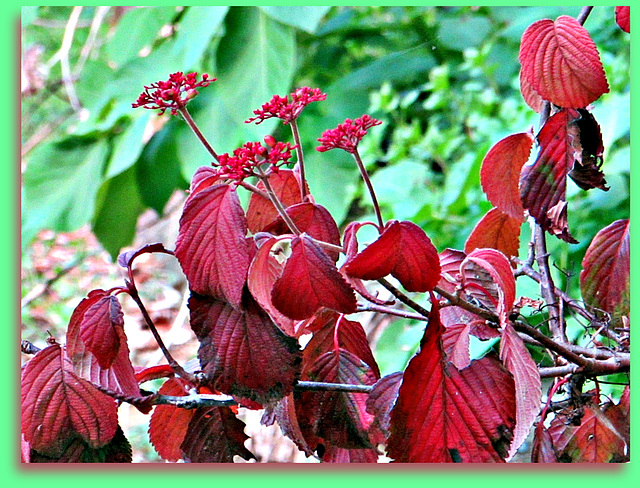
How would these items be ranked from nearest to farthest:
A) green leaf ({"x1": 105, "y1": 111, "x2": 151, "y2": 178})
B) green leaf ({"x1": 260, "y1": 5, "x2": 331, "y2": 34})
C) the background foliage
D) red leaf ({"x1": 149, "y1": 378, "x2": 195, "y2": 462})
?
red leaf ({"x1": 149, "y1": 378, "x2": 195, "y2": 462}), green leaf ({"x1": 260, "y1": 5, "x2": 331, "y2": 34}), the background foliage, green leaf ({"x1": 105, "y1": 111, "x2": 151, "y2": 178})

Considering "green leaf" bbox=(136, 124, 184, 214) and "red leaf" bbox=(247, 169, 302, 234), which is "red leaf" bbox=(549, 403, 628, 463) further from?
"green leaf" bbox=(136, 124, 184, 214)

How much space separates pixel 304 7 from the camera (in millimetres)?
883

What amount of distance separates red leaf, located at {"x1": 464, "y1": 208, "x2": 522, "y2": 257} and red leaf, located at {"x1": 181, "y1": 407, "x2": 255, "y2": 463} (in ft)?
0.56

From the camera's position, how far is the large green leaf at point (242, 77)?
1.05 m

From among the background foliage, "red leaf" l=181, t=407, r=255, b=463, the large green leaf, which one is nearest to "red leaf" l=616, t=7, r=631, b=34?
"red leaf" l=181, t=407, r=255, b=463

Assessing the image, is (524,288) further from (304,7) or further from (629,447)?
(304,7)

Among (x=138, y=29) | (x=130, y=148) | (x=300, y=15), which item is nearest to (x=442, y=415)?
(x=300, y=15)

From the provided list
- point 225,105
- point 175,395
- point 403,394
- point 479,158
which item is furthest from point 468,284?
point 225,105

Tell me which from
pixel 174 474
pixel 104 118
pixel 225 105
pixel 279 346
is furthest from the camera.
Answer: pixel 104 118

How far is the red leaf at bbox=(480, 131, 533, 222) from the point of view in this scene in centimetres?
40

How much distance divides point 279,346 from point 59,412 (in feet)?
0.39

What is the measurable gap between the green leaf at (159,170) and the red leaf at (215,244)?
3.13 ft

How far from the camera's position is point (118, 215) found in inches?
50.0

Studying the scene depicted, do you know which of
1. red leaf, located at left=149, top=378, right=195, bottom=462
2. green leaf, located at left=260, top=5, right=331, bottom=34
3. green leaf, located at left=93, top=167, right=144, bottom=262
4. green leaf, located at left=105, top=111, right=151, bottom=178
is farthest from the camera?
green leaf, located at left=93, top=167, right=144, bottom=262
